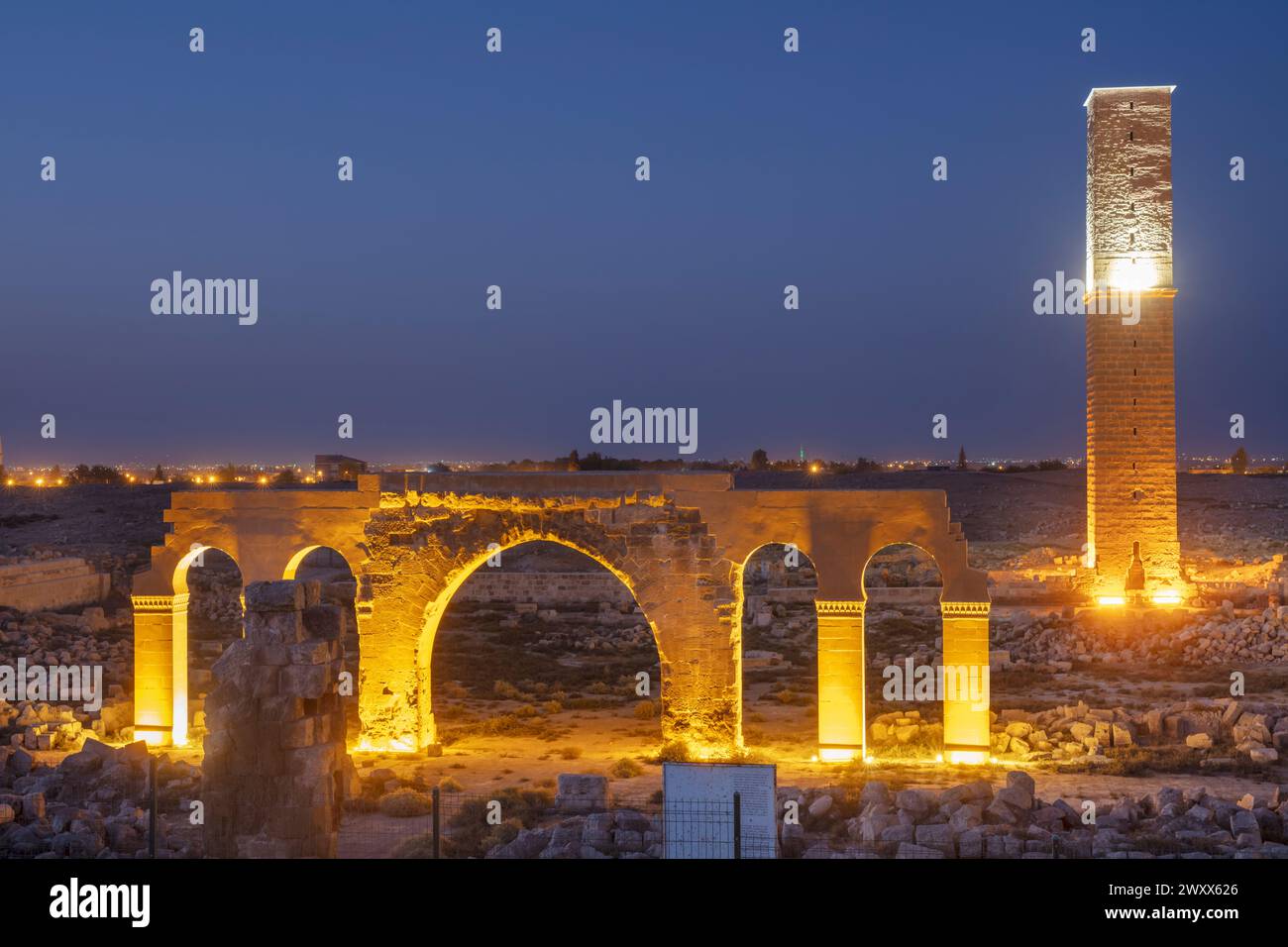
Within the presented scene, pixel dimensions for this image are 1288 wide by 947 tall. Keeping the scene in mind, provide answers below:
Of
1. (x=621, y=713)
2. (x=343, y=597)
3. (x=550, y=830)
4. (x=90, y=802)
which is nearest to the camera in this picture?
(x=550, y=830)

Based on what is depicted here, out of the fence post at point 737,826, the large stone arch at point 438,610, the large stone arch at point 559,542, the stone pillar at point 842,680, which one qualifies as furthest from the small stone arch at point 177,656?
the fence post at point 737,826

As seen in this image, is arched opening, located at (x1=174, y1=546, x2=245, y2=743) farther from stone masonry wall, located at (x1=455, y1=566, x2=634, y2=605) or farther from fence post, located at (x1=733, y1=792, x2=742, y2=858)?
stone masonry wall, located at (x1=455, y1=566, x2=634, y2=605)

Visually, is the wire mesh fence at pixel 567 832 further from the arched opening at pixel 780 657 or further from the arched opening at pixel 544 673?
the arched opening at pixel 780 657

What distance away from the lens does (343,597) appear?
108 ft

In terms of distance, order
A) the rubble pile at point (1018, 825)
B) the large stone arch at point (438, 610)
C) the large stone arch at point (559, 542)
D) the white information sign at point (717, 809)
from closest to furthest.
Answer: the white information sign at point (717, 809) < the rubble pile at point (1018, 825) < the large stone arch at point (559, 542) < the large stone arch at point (438, 610)

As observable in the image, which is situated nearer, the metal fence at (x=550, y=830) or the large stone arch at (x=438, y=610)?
the metal fence at (x=550, y=830)

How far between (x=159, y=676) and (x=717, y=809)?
11048 millimetres

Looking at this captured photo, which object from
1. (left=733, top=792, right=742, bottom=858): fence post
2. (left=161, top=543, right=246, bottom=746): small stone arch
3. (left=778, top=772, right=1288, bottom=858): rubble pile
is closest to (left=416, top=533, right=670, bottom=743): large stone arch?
(left=161, top=543, right=246, bottom=746): small stone arch

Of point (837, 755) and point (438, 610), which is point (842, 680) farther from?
point (438, 610)

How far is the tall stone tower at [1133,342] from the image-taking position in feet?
87.2

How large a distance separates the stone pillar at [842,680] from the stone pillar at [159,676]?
9.76 meters

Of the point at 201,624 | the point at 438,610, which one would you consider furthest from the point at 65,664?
the point at 438,610
